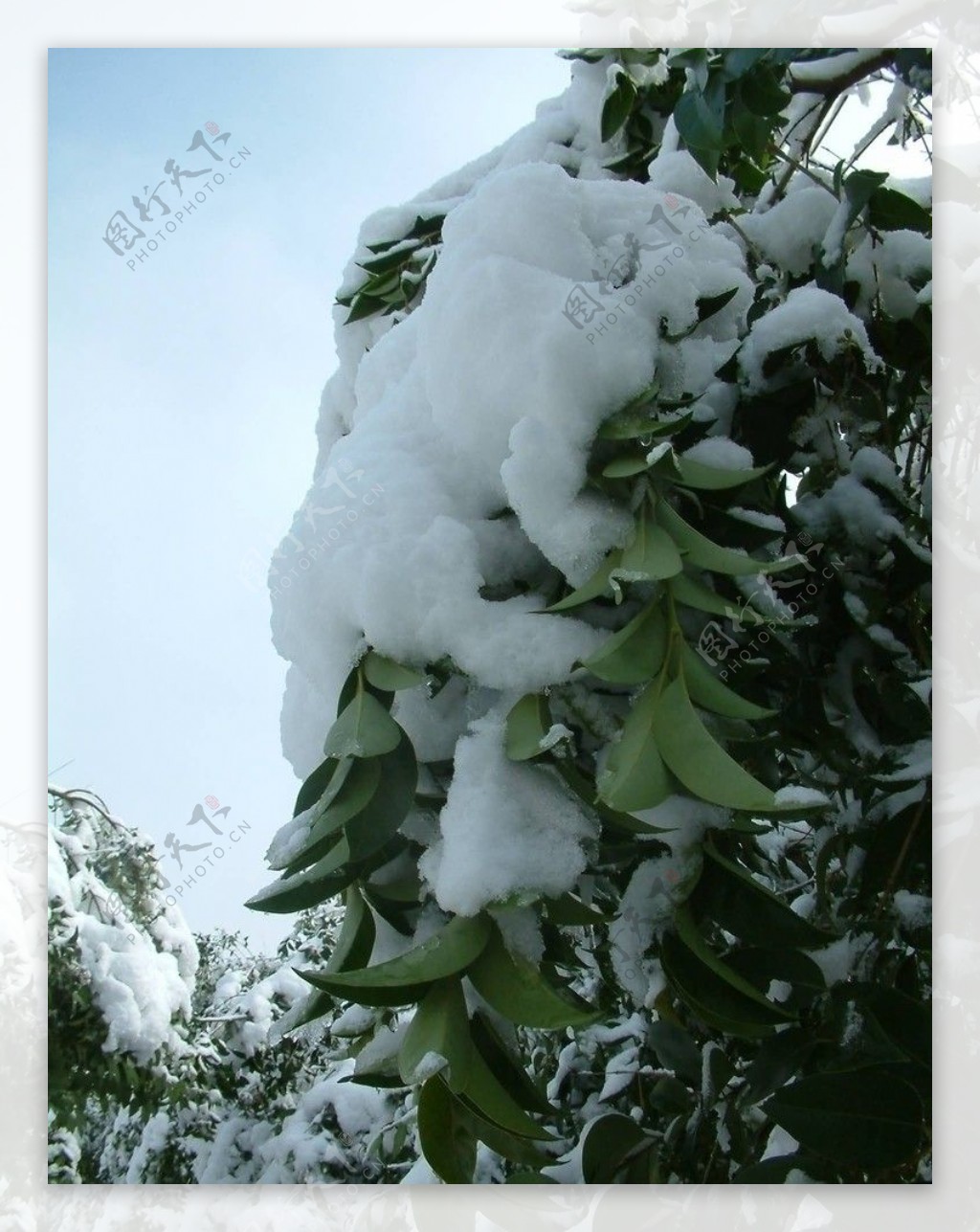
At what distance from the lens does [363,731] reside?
0.60 m

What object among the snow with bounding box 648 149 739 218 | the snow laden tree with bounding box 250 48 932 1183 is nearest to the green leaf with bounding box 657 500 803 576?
the snow laden tree with bounding box 250 48 932 1183

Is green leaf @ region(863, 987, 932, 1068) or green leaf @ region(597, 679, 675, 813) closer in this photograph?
green leaf @ region(597, 679, 675, 813)

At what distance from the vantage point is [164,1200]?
962 mm

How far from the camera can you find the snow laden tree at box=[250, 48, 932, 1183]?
1.99ft

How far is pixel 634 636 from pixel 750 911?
170mm

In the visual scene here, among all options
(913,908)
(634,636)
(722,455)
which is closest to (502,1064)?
(634,636)

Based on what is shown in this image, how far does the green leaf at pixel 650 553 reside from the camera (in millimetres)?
576

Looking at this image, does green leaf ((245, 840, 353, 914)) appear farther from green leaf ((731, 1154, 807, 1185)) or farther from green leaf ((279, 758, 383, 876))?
green leaf ((731, 1154, 807, 1185))

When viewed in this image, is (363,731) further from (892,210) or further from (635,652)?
(892,210)

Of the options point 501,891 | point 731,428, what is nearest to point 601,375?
point 731,428

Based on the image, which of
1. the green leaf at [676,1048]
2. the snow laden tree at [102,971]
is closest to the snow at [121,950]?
the snow laden tree at [102,971]

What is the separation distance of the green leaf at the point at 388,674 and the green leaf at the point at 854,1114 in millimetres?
366

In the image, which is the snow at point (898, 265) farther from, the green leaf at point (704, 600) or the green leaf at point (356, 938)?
the green leaf at point (356, 938)

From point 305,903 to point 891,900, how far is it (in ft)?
1.65
